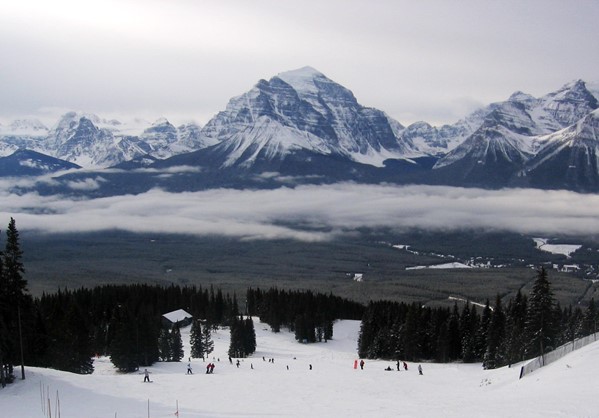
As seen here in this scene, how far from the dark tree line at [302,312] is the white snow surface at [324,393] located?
53.6 m

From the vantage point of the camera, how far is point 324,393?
2005 inches

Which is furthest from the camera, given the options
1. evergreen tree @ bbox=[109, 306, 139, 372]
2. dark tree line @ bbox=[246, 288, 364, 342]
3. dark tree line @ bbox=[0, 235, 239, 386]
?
dark tree line @ bbox=[246, 288, 364, 342]

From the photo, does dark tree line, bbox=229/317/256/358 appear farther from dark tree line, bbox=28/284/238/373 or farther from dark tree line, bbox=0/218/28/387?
dark tree line, bbox=0/218/28/387

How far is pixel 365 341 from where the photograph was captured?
10250cm

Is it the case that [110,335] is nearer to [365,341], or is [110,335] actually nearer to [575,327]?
[365,341]

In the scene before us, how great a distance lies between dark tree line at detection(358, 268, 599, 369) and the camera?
71500mm

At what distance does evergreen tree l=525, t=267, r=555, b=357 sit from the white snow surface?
337 inches

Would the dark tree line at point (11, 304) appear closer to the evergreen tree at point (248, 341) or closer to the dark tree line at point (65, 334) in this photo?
the dark tree line at point (65, 334)

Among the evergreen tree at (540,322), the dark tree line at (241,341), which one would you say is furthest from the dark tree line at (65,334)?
the evergreen tree at (540,322)

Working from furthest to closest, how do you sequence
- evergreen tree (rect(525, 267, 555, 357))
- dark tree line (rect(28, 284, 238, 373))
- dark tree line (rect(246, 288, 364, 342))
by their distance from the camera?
1. dark tree line (rect(246, 288, 364, 342))
2. evergreen tree (rect(525, 267, 555, 357))
3. dark tree line (rect(28, 284, 238, 373))

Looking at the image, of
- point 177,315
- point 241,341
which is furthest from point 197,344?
point 177,315

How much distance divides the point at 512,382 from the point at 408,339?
4226cm

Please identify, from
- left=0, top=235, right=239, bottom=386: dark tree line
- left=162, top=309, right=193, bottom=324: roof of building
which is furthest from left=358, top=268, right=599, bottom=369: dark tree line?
left=162, top=309, right=193, bottom=324: roof of building

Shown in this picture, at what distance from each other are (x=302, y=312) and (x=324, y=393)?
8109 centimetres
